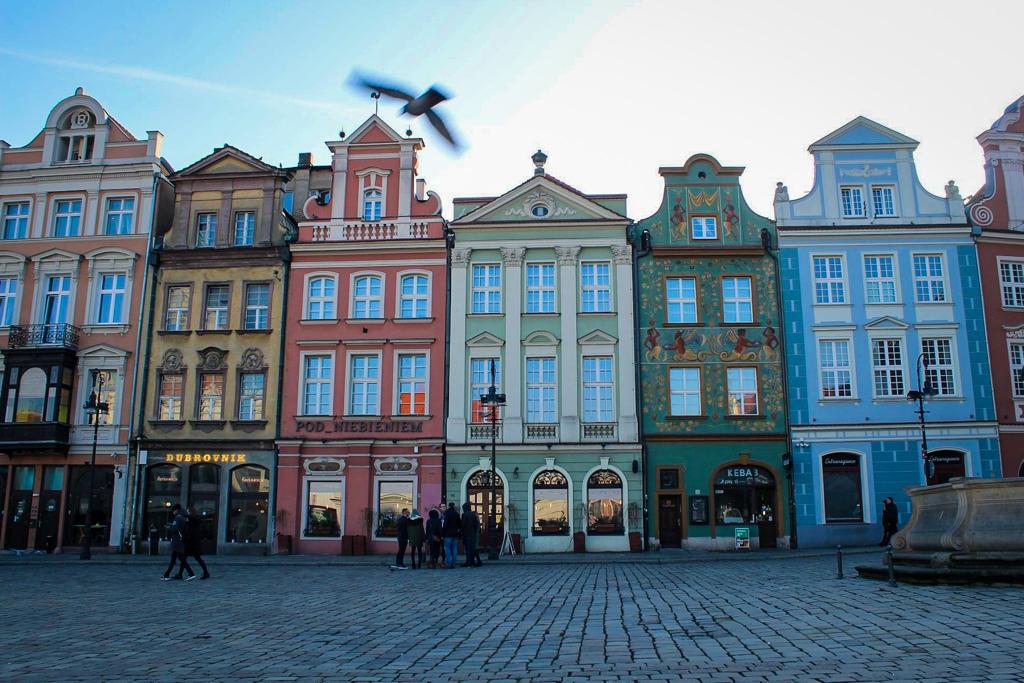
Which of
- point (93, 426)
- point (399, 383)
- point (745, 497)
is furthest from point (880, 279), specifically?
point (93, 426)

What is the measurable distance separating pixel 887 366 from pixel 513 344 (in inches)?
555

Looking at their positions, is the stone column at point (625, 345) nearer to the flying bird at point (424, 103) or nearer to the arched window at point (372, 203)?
the arched window at point (372, 203)

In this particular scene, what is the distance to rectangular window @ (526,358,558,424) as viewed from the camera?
111ft

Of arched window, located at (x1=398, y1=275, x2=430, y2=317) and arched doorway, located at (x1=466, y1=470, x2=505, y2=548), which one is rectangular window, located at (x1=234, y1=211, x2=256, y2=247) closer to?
arched window, located at (x1=398, y1=275, x2=430, y2=317)

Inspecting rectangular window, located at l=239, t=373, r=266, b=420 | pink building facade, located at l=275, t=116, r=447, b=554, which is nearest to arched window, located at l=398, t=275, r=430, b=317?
pink building facade, located at l=275, t=116, r=447, b=554

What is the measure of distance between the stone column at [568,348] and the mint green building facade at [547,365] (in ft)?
0.15

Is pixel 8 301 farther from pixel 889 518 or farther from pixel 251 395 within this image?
pixel 889 518

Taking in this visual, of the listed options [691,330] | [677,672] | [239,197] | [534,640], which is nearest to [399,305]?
[239,197]

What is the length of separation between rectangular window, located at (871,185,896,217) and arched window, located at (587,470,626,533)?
14.8m

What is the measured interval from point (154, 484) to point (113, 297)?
7819 millimetres

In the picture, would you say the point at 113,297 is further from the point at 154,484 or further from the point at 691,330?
the point at 691,330

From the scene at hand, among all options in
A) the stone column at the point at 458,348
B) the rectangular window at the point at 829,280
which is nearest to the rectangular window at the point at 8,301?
the stone column at the point at 458,348

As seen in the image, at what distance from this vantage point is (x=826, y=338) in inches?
1340

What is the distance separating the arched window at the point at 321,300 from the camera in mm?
35494
